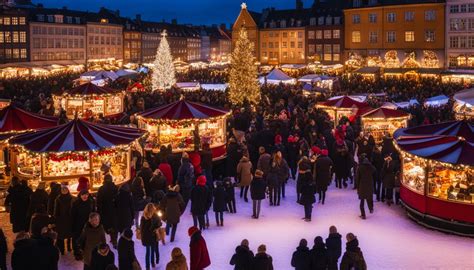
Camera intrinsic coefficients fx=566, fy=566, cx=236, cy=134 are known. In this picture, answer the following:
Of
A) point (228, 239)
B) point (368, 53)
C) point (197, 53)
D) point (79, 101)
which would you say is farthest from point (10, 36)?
point (228, 239)

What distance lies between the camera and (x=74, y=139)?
13125mm

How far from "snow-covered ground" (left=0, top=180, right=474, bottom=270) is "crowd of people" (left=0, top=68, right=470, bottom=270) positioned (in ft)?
0.89

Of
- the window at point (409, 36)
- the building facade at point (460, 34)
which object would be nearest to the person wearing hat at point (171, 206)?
the building facade at point (460, 34)

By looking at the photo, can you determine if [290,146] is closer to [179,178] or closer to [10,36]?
[179,178]

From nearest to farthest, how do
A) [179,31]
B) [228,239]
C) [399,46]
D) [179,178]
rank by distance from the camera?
1. [228,239]
2. [179,178]
3. [399,46]
4. [179,31]

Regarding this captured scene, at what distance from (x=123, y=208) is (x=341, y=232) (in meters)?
4.60

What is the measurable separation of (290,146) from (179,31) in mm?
95431

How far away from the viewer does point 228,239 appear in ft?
37.7

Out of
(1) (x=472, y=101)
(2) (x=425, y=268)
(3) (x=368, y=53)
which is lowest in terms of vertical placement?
(2) (x=425, y=268)

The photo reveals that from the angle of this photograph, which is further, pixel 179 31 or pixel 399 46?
pixel 179 31

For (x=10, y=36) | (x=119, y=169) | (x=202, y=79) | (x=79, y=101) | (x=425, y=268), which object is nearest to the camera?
(x=425, y=268)

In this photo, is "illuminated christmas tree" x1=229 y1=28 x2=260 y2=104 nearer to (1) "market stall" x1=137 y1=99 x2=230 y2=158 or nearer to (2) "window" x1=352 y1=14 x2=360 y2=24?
(1) "market stall" x1=137 y1=99 x2=230 y2=158

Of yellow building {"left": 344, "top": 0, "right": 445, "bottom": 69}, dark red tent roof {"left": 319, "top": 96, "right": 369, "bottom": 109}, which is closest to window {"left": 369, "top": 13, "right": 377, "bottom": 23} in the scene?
yellow building {"left": 344, "top": 0, "right": 445, "bottom": 69}

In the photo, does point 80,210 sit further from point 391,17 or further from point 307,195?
point 391,17
